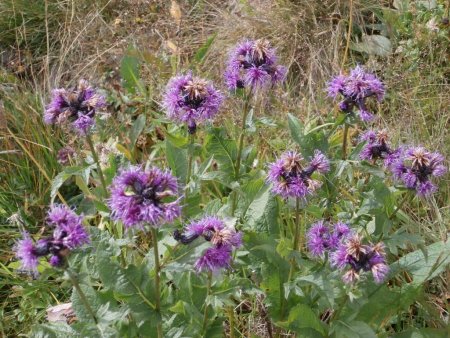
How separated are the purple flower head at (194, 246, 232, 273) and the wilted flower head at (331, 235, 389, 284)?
273 millimetres

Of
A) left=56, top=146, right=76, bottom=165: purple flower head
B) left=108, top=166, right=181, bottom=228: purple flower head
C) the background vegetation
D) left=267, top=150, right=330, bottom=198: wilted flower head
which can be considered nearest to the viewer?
left=108, top=166, right=181, bottom=228: purple flower head

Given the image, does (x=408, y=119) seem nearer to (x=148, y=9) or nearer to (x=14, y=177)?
(x=14, y=177)

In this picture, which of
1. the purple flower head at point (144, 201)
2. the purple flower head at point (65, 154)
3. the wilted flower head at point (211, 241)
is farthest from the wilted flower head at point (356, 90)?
the purple flower head at point (65, 154)

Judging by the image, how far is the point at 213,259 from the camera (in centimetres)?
139

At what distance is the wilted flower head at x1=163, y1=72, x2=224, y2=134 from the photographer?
5.30 ft

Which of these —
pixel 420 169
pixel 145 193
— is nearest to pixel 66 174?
pixel 145 193

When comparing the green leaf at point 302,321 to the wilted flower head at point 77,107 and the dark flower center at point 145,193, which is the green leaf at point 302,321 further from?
the wilted flower head at point 77,107

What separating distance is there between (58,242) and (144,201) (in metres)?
0.21

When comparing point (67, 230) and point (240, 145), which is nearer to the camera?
point (67, 230)

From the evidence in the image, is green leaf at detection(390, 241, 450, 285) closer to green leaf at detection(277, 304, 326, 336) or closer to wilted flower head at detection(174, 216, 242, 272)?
green leaf at detection(277, 304, 326, 336)

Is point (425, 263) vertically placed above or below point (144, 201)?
below

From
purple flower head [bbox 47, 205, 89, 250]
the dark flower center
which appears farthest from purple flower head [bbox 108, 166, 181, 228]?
purple flower head [bbox 47, 205, 89, 250]

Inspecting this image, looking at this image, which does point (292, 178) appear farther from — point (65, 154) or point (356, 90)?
point (65, 154)

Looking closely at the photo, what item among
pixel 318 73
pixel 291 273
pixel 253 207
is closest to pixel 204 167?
pixel 253 207
